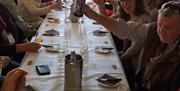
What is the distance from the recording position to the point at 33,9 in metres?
3.54

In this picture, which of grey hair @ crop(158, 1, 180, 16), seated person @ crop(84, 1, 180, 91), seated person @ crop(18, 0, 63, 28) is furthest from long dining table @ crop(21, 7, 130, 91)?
seated person @ crop(18, 0, 63, 28)

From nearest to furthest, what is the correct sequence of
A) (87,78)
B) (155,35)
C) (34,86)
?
1. (34,86)
2. (87,78)
3. (155,35)

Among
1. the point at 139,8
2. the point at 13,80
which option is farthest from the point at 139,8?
the point at 13,80

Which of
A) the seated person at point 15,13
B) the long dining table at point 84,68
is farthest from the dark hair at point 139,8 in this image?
the seated person at point 15,13

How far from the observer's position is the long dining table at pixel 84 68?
1527 mm

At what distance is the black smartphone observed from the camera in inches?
64.9

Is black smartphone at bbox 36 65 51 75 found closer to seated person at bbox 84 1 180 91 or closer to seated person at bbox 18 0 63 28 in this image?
seated person at bbox 84 1 180 91

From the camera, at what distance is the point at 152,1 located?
2.75 meters

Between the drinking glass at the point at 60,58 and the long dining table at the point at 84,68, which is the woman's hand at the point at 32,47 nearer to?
the long dining table at the point at 84,68

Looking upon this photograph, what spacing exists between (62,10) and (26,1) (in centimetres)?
41

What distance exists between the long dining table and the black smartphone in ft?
0.07

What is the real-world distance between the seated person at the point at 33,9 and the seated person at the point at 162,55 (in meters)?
1.69

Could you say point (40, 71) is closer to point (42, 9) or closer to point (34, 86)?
point (34, 86)

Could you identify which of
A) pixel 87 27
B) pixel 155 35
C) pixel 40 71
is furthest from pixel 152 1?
pixel 40 71
